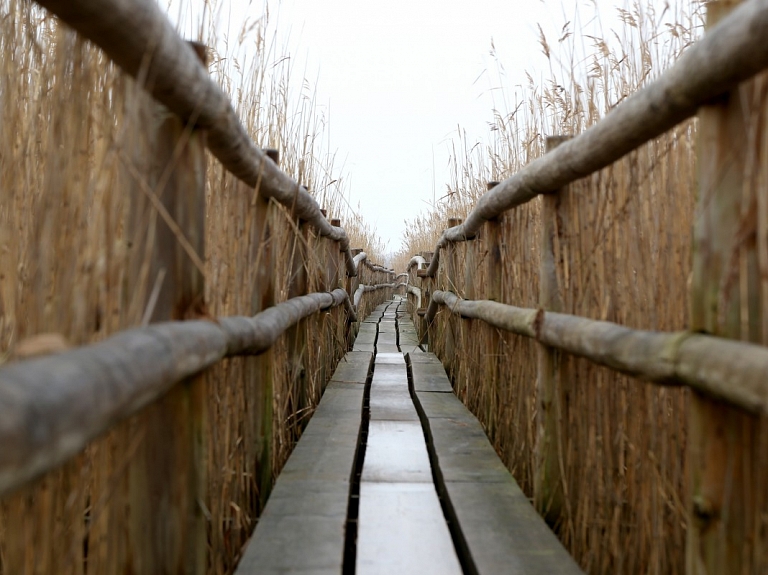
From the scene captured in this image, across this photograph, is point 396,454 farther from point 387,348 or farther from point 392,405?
point 387,348

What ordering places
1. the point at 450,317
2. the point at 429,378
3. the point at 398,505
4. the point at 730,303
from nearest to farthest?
the point at 730,303, the point at 398,505, the point at 429,378, the point at 450,317

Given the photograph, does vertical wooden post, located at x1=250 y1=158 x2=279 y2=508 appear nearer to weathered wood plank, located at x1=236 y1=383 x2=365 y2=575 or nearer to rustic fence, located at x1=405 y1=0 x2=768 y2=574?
weathered wood plank, located at x1=236 y1=383 x2=365 y2=575

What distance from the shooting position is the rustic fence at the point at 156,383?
0.69 metres

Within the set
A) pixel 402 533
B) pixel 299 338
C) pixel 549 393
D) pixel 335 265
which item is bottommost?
pixel 402 533

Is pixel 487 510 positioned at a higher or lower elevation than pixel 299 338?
lower

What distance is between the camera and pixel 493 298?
10.0 ft

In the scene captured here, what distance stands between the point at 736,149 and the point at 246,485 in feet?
5.16

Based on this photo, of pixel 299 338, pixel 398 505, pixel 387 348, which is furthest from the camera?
pixel 387 348

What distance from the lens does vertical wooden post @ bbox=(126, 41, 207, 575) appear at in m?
1.17

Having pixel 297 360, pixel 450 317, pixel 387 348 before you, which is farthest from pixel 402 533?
pixel 387 348

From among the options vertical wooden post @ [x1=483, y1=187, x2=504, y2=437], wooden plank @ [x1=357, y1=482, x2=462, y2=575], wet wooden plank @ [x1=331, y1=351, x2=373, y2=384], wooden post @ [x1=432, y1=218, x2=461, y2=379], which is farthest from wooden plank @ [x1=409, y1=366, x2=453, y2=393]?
wooden plank @ [x1=357, y1=482, x2=462, y2=575]

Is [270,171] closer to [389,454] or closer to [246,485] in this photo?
[246,485]

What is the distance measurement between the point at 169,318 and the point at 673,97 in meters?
0.93

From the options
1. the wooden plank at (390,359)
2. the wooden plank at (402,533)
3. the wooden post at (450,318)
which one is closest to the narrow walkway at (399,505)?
the wooden plank at (402,533)
